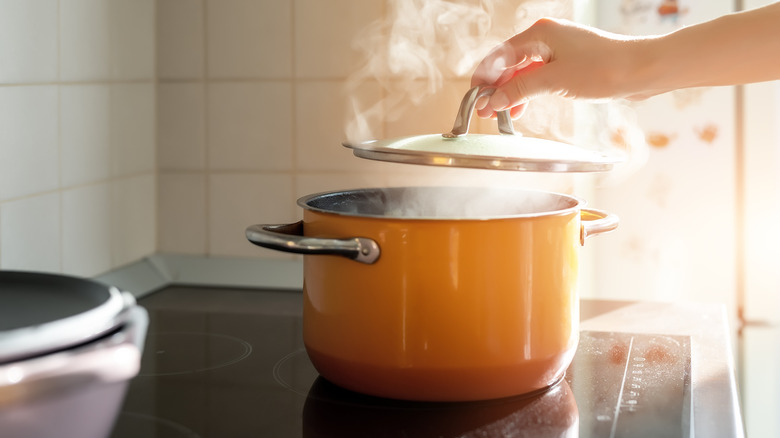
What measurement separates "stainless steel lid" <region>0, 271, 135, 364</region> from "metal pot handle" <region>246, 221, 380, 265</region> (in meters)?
0.17

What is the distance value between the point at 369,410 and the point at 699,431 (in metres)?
0.27

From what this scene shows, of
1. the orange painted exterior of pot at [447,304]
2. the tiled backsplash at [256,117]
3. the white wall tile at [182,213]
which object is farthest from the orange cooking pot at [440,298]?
the white wall tile at [182,213]

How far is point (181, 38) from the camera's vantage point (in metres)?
1.31

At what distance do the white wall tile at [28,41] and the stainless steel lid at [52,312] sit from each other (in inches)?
18.2

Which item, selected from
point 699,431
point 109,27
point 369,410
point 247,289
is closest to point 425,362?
point 369,410

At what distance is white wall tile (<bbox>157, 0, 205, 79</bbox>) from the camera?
1303 millimetres

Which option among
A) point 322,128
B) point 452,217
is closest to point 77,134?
point 322,128

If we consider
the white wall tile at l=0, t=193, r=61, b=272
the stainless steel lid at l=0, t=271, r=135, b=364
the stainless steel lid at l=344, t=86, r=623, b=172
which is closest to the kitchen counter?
the white wall tile at l=0, t=193, r=61, b=272

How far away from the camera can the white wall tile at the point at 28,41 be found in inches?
38.0

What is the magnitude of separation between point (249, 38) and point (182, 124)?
0.17m

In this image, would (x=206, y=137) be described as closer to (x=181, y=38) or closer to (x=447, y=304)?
(x=181, y=38)

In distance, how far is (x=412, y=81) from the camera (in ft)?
4.06

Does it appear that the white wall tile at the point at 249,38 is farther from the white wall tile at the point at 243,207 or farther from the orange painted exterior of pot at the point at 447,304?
the orange painted exterior of pot at the point at 447,304

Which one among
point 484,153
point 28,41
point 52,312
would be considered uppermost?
point 28,41
